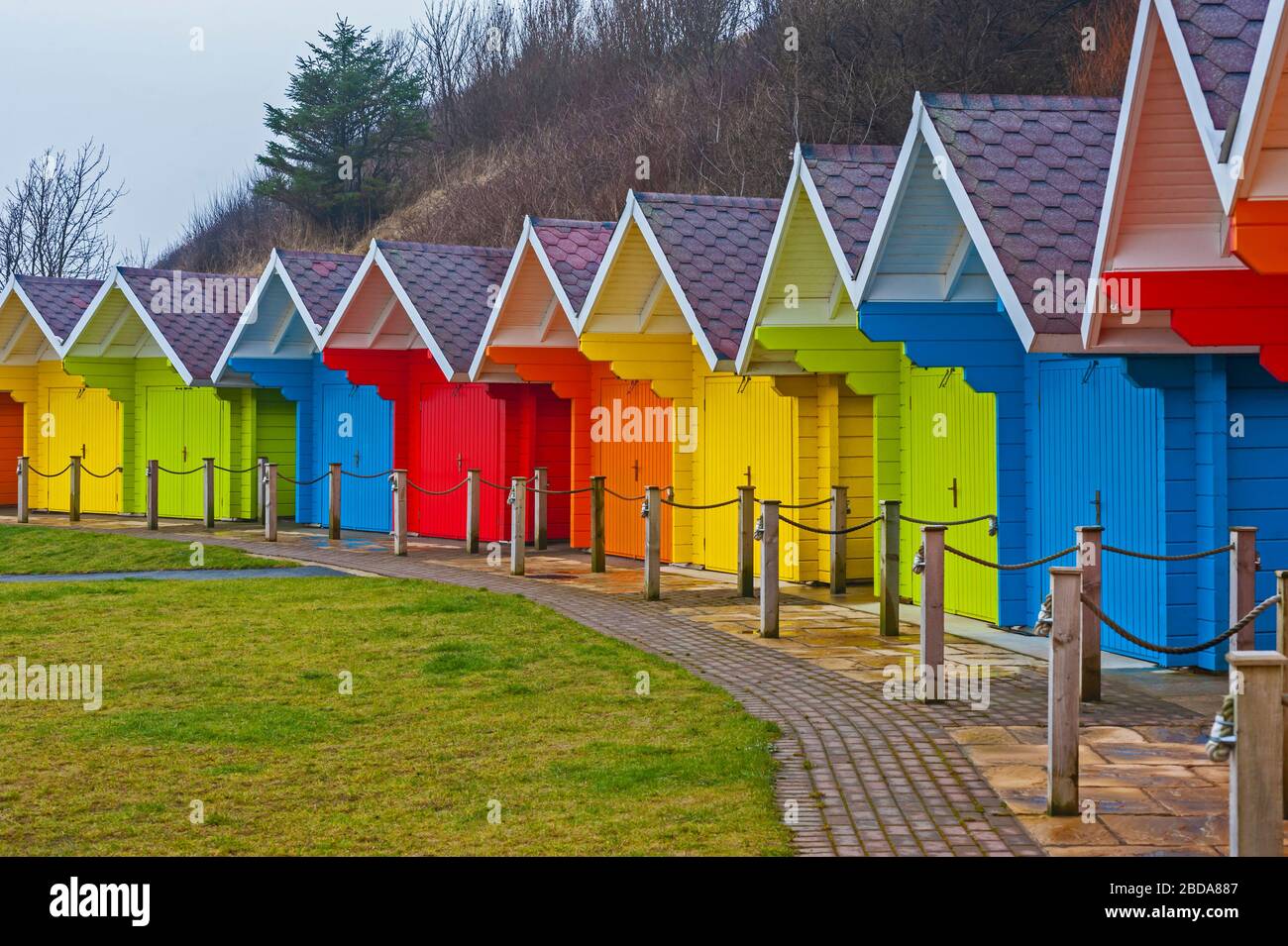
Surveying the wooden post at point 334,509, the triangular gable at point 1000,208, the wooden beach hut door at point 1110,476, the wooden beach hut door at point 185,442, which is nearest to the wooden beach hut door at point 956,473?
the wooden beach hut door at point 1110,476

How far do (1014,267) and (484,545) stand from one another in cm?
1237

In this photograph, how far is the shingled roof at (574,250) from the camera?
2239 cm

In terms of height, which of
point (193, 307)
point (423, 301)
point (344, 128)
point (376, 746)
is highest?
point (344, 128)

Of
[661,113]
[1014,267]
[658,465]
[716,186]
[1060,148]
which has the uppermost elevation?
[661,113]

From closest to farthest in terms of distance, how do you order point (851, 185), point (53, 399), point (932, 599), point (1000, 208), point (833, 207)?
point (932, 599), point (1000, 208), point (833, 207), point (851, 185), point (53, 399)

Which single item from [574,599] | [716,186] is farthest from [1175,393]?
[716,186]

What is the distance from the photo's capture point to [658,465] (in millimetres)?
22328

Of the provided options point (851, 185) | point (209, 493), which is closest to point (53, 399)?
point (209, 493)

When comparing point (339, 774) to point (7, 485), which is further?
point (7, 485)

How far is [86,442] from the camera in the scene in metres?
33.3

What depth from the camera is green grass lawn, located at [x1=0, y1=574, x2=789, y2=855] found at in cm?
762

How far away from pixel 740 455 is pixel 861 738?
1073 centimetres

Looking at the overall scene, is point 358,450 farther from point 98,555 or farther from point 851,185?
point 851,185
